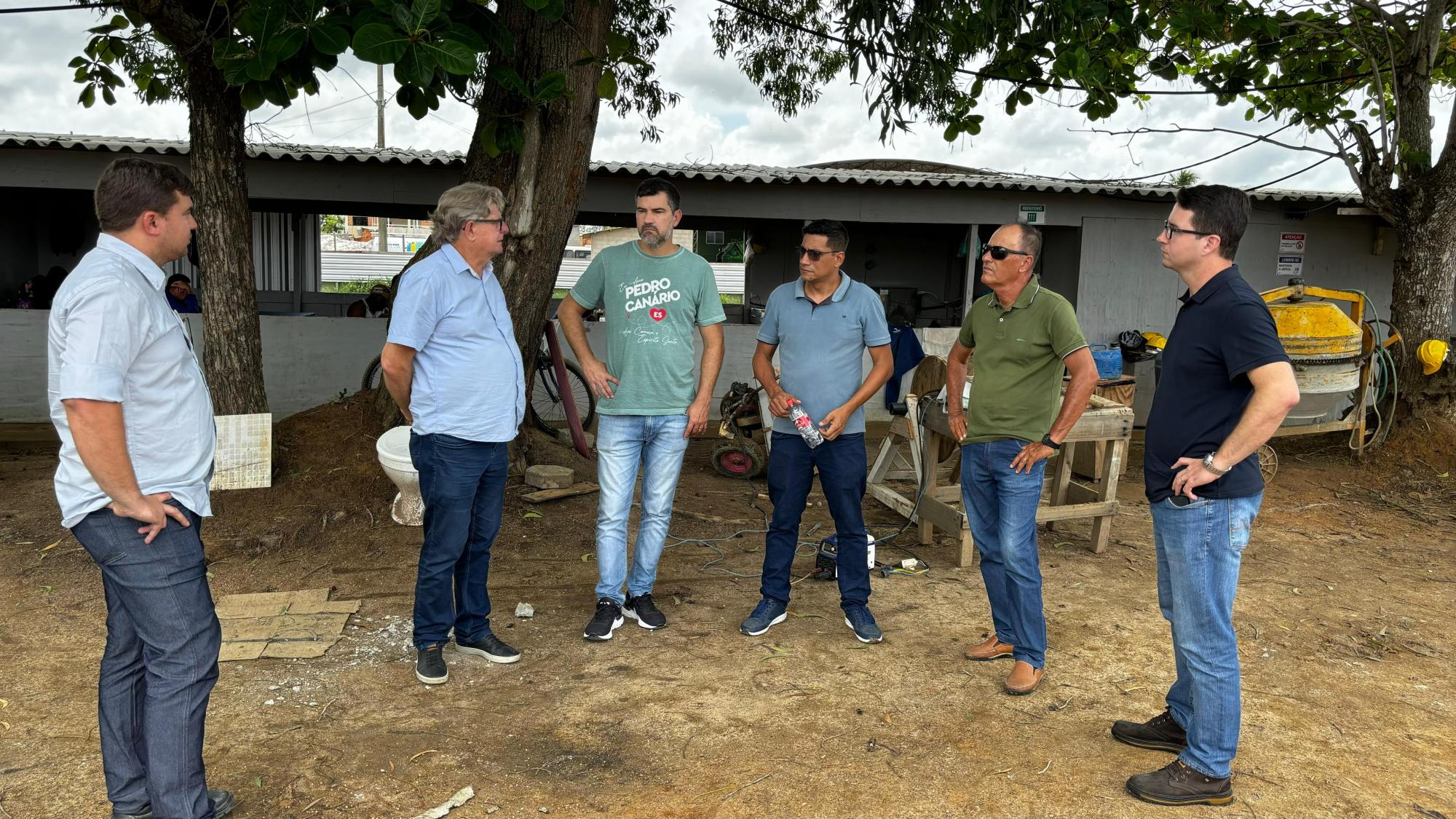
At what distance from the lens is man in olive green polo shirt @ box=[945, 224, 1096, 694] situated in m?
3.92

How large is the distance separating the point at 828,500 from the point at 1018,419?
0.96 meters

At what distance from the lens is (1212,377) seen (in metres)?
2.98

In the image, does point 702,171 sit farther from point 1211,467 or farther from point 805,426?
point 1211,467

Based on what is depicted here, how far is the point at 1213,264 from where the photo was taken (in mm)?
3055

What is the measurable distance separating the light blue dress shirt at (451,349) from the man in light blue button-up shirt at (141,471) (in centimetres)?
96

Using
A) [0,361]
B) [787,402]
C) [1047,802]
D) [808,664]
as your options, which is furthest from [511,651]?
[0,361]

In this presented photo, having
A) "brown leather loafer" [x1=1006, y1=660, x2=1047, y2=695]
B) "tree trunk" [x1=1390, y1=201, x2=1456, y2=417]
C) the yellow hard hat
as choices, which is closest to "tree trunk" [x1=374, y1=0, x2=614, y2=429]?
"brown leather loafer" [x1=1006, y1=660, x2=1047, y2=695]

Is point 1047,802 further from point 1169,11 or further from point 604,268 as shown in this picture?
point 1169,11

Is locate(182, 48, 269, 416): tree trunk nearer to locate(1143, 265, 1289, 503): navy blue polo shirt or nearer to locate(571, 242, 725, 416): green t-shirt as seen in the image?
locate(571, 242, 725, 416): green t-shirt

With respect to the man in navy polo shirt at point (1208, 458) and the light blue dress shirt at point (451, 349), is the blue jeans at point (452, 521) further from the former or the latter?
the man in navy polo shirt at point (1208, 458)

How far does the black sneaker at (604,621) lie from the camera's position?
446 cm

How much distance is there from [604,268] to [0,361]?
9091 millimetres

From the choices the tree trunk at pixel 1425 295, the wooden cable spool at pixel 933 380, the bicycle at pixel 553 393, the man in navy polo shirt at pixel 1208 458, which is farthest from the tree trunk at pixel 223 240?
the tree trunk at pixel 1425 295

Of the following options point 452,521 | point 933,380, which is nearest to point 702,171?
point 933,380
